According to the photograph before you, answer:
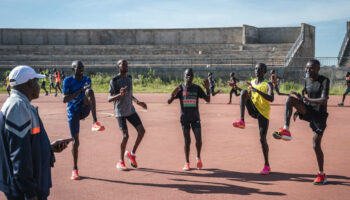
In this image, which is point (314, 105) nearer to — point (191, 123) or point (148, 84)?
point (191, 123)

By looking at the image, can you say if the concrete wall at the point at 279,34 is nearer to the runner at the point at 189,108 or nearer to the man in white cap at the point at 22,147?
the runner at the point at 189,108

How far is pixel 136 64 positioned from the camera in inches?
1527

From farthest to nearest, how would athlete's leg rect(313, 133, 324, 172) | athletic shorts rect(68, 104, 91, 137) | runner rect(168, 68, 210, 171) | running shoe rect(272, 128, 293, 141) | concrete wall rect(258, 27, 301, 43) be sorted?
concrete wall rect(258, 27, 301, 43) < runner rect(168, 68, 210, 171) < athletic shorts rect(68, 104, 91, 137) < athlete's leg rect(313, 133, 324, 172) < running shoe rect(272, 128, 293, 141)

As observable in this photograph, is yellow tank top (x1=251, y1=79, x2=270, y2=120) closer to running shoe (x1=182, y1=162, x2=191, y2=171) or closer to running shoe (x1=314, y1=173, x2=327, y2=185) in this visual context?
running shoe (x1=314, y1=173, x2=327, y2=185)

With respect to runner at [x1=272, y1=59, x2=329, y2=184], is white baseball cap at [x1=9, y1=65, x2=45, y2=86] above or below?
above

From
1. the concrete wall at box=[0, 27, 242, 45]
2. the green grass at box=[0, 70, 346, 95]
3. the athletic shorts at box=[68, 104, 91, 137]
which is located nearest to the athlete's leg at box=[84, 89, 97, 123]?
the athletic shorts at box=[68, 104, 91, 137]

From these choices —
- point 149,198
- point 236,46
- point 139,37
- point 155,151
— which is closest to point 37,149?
point 149,198

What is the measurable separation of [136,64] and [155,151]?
99.9 feet

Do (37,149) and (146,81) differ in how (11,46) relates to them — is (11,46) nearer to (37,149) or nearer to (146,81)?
(146,81)

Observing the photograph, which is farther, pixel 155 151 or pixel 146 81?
pixel 146 81

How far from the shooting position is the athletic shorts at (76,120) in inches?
263

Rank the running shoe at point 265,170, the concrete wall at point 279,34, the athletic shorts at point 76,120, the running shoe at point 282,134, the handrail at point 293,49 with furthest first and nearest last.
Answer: the concrete wall at point 279,34, the handrail at point 293,49, the running shoe at point 265,170, the athletic shorts at point 76,120, the running shoe at point 282,134

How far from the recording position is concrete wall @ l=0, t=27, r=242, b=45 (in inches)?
1759

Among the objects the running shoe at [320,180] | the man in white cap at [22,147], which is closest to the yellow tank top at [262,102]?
the running shoe at [320,180]
